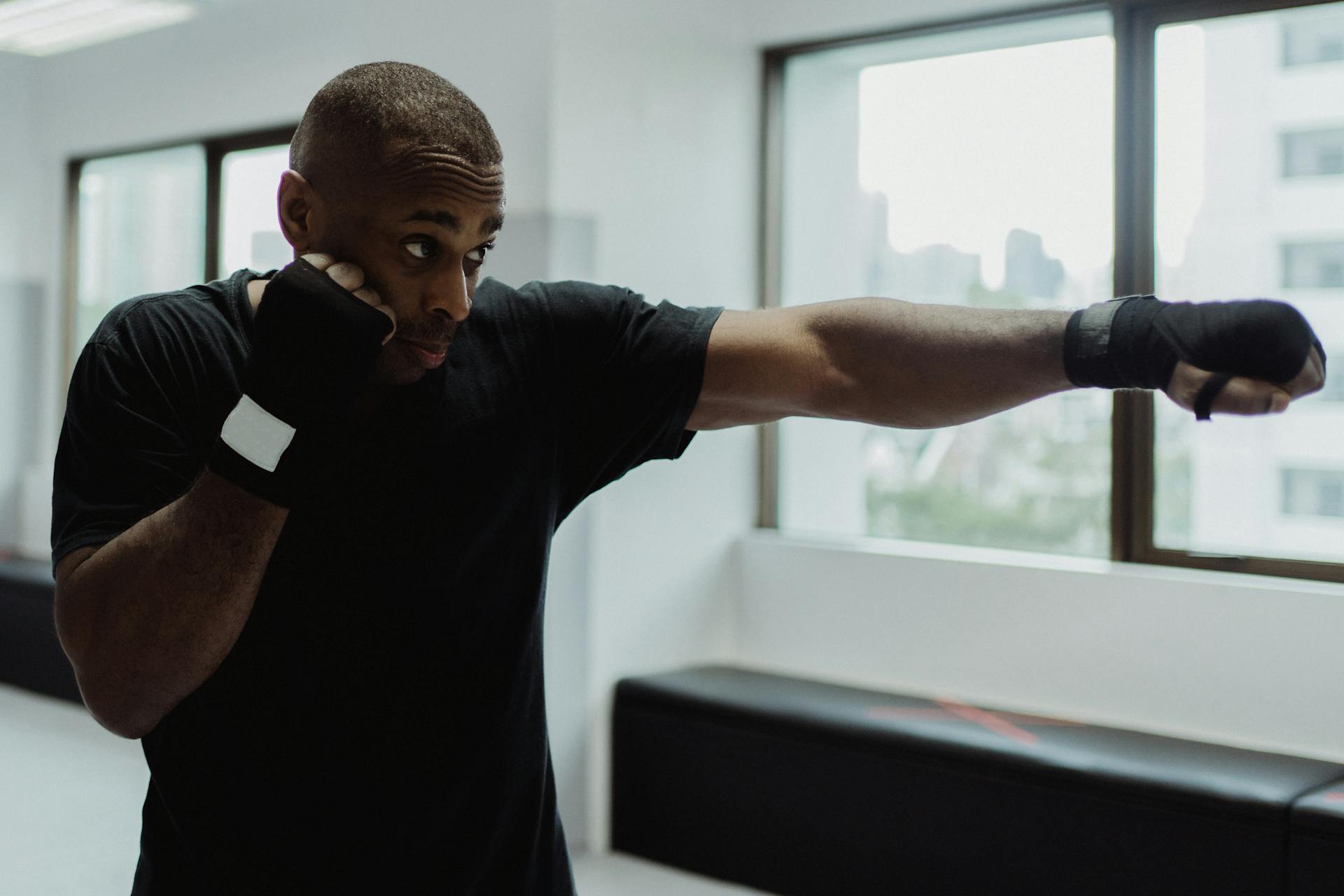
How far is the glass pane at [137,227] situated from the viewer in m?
5.77

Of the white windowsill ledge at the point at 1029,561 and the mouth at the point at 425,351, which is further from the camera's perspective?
the white windowsill ledge at the point at 1029,561

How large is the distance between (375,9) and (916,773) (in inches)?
106

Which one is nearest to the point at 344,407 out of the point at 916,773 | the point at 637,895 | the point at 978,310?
the point at 978,310

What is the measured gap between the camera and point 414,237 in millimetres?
1133

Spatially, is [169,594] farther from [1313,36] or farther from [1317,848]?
[1313,36]

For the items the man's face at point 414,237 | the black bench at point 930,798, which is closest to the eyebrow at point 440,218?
the man's face at point 414,237

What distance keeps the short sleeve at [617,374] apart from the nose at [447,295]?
199 millimetres

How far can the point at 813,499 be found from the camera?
423cm

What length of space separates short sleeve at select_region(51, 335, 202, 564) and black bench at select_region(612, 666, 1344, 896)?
93.7 inches

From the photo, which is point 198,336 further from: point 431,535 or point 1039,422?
point 1039,422

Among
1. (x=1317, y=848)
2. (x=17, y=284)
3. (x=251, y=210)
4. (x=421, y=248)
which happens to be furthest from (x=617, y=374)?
(x=17, y=284)

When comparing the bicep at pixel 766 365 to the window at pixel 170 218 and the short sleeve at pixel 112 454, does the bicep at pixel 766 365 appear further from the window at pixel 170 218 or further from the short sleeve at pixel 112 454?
the window at pixel 170 218

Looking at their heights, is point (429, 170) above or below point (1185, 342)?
above

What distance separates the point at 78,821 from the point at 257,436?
11.7 ft
